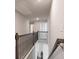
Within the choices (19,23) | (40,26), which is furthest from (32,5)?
(40,26)

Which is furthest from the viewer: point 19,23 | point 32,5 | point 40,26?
point 40,26

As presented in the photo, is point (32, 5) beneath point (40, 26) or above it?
above

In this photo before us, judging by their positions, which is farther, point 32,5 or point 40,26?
point 40,26

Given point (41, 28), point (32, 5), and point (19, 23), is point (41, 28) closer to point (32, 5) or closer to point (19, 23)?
point (19, 23)

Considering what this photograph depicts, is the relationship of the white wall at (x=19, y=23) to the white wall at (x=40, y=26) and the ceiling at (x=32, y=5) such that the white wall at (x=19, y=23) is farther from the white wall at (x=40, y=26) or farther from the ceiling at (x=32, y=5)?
the white wall at (x=40, y=26)

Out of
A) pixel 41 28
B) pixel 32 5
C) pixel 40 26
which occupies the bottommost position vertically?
pixel 41 28

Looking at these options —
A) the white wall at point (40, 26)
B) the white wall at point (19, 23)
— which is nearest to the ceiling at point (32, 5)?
the white wall at point (19, 23)
